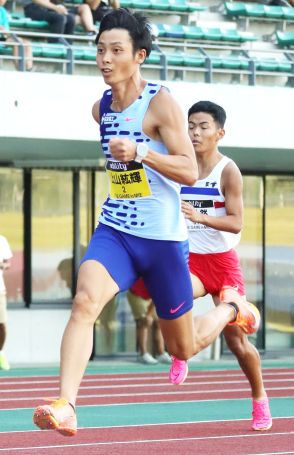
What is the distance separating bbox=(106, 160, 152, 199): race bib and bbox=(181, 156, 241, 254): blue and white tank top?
7.50 feet

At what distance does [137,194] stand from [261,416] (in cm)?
274

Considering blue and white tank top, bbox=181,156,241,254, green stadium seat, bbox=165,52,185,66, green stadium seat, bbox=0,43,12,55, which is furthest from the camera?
green stadium seat, bbox=165,52,185,66

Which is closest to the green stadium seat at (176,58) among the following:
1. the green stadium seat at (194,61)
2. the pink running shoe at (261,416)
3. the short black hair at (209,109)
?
the green stadium seat at (194,61)

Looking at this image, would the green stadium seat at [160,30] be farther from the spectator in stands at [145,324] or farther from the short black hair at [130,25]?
the short black hair at [130,25]

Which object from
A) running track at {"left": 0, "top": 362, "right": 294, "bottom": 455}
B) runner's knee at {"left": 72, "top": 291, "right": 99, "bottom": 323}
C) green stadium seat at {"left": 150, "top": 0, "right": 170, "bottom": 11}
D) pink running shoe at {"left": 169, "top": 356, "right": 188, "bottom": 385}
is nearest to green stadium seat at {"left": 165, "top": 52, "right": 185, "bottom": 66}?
green stadium seat at {"left": 150, "top": 0, "right": 170, "bottom": 11}

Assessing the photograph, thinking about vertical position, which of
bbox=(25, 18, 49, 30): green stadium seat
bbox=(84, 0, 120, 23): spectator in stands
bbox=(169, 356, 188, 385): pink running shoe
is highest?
bbox=(84, 0, 120, 23): spectator in stands

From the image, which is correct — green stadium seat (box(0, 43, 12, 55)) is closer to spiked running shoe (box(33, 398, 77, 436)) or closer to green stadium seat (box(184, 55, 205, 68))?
green stadium seat (box(184, 55, 205, 68))

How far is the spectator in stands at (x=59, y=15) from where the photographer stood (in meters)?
19.9

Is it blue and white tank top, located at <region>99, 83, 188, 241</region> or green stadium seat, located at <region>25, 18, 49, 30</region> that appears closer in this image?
blue and white tank top, located at <region>99, 83, 188, 241</region>

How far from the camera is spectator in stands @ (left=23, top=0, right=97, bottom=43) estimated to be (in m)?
19.9

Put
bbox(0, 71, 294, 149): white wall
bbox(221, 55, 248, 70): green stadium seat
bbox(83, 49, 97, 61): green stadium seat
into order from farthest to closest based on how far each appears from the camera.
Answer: bbox(221, 55, 248, 70): green stadium seat
bbox(83, 49, 97, 61): green stadium seat
bbox(0, 71, 294, 149): white wall

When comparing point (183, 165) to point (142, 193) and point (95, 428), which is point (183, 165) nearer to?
point (142, 193)

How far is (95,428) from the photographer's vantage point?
998 cm

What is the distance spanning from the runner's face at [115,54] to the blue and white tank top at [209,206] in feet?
8.00
